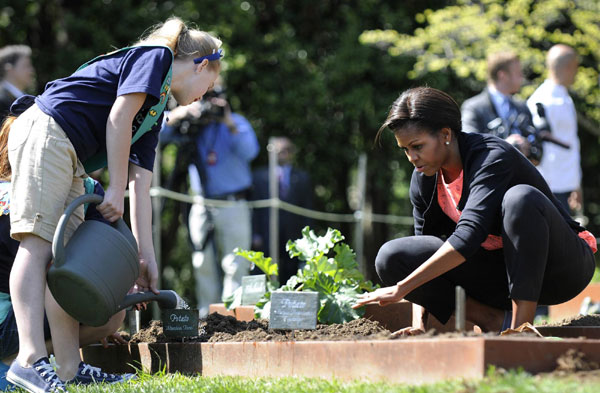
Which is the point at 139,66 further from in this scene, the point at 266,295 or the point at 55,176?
the point at 266,295

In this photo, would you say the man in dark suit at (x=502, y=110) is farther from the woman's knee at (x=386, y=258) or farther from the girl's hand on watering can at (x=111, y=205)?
the girl's hand on watering can at (x=111, y=205)

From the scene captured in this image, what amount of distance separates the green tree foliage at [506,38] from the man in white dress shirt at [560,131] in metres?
2.81

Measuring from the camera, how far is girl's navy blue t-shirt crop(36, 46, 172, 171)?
316 centimetres

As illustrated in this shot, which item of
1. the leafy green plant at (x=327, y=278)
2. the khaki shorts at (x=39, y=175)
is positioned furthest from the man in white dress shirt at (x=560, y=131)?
the khaki shorts at (x=39, y=175)

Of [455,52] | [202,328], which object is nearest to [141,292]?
[202,328]

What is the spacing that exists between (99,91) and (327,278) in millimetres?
1219

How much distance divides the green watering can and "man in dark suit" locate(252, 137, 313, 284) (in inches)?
188

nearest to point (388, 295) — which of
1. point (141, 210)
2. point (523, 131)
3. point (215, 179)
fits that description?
point (141, 210)

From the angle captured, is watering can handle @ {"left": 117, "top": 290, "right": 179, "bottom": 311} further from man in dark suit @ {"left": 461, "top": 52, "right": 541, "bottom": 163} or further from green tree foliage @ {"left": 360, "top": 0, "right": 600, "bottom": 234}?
green tree foliage @ {"left": 360, "top": 0, "right": 600, "bottom": 234}

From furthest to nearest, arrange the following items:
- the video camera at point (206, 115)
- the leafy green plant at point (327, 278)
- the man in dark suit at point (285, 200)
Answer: the man in dark suit at point (285, 200), the video camera at point (206, 115), the leafy green plant at point (327, 278)

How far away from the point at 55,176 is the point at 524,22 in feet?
25.5

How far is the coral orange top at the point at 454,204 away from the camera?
3418mm

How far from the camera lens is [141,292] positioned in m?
3.38

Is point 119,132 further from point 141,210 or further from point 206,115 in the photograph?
point 206,115
